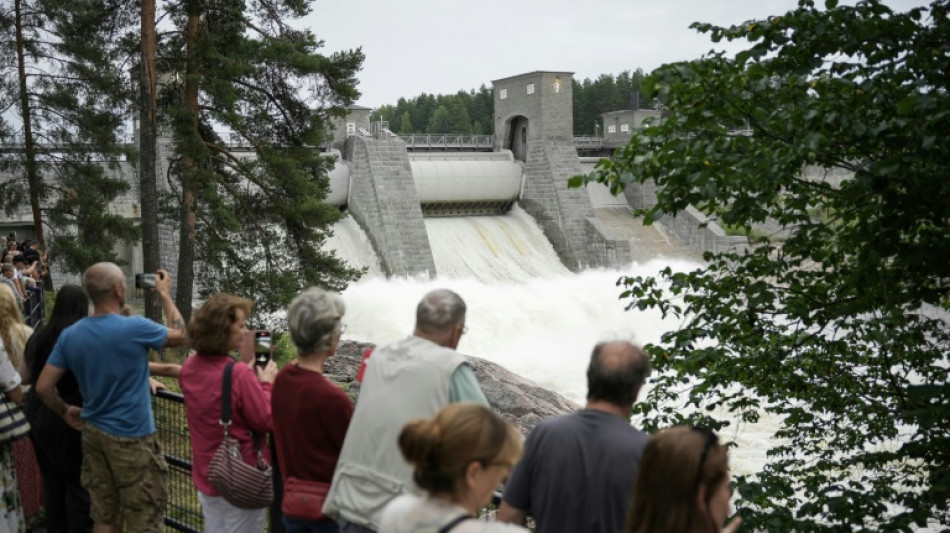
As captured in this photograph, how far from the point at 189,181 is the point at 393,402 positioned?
43.7 ft

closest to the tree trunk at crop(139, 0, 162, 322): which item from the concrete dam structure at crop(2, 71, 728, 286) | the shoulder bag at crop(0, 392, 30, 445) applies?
the concrete dam structure at crop(2, 71, 728, 286)

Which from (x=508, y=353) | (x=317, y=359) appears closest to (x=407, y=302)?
(x=508, y=353)

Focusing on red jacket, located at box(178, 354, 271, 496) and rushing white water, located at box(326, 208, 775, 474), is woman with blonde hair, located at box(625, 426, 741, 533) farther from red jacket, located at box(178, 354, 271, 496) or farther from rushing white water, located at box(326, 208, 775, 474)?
rushing white water, located at box(326, 208, 775, 474)

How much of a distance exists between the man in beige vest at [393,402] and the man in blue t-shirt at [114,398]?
4.71 feet

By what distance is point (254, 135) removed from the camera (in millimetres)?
17281

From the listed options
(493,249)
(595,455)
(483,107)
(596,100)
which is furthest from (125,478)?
(483,107)

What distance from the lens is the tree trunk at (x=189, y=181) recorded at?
50.3 feet

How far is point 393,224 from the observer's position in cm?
2570

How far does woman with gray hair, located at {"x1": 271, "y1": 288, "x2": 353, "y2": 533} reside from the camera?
11.1 feet

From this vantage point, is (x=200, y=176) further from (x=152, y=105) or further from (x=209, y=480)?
(x=209, y=480)

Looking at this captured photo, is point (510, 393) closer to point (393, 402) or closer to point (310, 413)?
point (310, 413)

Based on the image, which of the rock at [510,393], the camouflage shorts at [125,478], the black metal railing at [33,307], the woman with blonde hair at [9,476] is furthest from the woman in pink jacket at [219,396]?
the rock at [510,393]

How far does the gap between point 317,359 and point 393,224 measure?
22374 millimetres

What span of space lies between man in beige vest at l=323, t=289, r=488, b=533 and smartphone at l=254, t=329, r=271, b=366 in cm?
92
